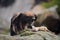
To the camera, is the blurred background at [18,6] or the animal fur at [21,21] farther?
the blurred background at [18,6]

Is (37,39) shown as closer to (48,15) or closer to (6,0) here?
(48,15)

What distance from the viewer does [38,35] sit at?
125 inches

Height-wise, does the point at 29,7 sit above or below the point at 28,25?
below

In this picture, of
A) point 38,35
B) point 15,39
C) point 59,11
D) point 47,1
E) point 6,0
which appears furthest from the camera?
point 6,0

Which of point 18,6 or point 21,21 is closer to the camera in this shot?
point 21,21

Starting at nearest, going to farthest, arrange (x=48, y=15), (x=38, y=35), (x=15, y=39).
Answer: (x=15, y=39)
(x=38, y=35)
(x=48, y=15)

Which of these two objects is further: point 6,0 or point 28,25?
point 6,0

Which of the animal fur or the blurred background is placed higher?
the animal fur

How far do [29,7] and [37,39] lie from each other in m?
11.5

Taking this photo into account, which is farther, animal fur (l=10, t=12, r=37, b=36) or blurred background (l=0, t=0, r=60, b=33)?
blurred background (l=0, t=0, r=60, b=33)

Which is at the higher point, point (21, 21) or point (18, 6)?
point (21, 21)

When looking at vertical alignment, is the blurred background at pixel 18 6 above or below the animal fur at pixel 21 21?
below

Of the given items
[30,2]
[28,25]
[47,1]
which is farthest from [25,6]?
[28,25]

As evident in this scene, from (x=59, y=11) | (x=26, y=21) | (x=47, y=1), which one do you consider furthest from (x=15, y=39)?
(x=47, y=1)
